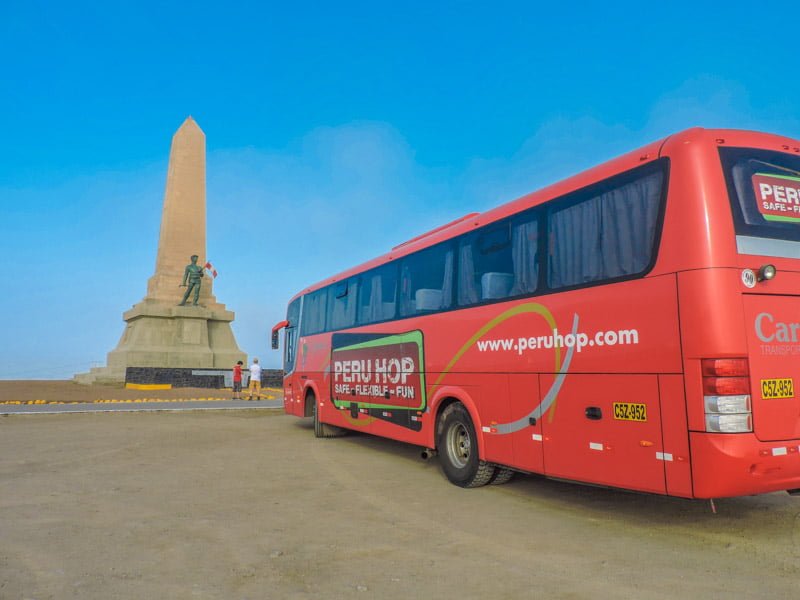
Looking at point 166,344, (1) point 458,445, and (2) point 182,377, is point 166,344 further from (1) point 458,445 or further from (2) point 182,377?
(1) point 458,445

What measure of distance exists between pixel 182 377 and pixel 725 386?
92.1ft

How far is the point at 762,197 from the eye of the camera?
16.0 ft

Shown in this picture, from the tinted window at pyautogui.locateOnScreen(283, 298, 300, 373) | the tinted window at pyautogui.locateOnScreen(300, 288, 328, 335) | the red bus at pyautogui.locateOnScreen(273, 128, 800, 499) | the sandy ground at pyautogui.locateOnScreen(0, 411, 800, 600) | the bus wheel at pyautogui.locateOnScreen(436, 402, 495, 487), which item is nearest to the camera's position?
the sandy ground at pyautogui.locateOnScreen(0, 411, 800, 600)

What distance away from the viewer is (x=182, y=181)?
30.2 m

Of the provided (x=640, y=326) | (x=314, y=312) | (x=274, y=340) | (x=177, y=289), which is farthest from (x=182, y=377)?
(x=640, y=326)

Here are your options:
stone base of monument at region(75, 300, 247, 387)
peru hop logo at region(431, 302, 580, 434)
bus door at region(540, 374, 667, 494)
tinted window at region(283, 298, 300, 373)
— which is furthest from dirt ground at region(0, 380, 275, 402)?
bus door at region(540, 374, 667, 494)

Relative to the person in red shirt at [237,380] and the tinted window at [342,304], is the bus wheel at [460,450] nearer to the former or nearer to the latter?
the tinted window at [342,304]

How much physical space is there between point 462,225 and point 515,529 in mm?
3719

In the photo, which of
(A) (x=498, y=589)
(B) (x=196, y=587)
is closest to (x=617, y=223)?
(A) (x=498, y=589)

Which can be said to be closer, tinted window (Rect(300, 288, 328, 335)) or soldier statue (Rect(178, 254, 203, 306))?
tinted window (Rect(300, 288, 328, 335))

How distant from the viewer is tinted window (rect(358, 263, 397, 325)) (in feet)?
30.2

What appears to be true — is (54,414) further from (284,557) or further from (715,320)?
(715,320)

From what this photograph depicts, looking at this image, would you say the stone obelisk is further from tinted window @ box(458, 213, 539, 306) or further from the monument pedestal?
tinted window @ box(458, 213, 539, 306)

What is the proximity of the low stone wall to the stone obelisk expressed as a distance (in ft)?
1.80
